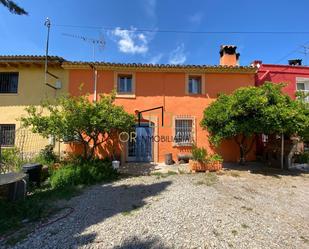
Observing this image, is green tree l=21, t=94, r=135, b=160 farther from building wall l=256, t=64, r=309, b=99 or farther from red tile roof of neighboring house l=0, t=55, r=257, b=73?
building wall l=256, t=64, r=309, b=99

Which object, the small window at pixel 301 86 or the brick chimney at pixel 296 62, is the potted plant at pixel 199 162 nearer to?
the small window at pixel 301 86

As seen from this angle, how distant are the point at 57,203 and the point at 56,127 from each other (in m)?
3.74

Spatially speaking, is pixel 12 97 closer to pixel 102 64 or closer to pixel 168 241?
pixel 102 64

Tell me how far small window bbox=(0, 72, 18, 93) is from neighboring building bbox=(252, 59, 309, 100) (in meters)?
14.0

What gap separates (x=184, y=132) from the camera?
526 inches

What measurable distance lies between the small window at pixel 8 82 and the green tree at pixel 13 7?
6131 mm

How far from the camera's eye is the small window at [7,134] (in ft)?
42.3

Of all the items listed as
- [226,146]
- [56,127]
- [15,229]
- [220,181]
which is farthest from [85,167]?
[226,146]

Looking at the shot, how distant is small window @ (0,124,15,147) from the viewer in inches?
507

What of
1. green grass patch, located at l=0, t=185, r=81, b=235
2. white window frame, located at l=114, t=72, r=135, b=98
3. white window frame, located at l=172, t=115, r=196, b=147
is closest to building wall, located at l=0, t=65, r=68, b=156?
white window frame, located at l=114, t=72, r=135, b=98

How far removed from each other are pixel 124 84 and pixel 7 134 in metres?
6.86

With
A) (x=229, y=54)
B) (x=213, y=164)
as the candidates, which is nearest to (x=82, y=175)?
(x=213, y=164)

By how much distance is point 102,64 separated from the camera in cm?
1286

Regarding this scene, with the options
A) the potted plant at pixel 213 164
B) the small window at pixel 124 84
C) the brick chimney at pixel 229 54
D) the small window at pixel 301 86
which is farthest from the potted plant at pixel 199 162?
the small window at pixel 301 86
